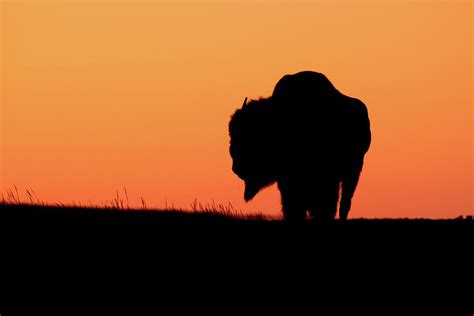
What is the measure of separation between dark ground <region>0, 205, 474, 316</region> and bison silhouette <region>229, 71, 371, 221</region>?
10.2 ft

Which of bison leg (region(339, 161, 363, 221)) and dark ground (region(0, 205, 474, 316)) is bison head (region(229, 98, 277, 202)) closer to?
bison leg (region(339, 161, 363, 221))

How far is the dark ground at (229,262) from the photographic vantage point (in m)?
7.68

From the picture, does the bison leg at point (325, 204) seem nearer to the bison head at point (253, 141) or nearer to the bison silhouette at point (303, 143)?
the bison silhouette at point (303, 143)

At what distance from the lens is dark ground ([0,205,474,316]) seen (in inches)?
302

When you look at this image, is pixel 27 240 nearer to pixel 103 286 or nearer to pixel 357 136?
pixel 103 286

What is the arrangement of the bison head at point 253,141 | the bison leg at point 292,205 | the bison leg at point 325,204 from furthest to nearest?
the bison head at point 253,141, the bison leg at point 325,204, the bison leg at point 292,205

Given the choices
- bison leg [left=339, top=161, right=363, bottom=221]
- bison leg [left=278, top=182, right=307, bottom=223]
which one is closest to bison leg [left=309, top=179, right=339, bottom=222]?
bison leg [left=278, top=182, right=307, bottom=223]

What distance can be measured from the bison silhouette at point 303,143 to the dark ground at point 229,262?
10.2 feet

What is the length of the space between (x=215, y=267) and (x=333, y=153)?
18.8 feet

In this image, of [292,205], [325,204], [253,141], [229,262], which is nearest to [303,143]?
[253,141]

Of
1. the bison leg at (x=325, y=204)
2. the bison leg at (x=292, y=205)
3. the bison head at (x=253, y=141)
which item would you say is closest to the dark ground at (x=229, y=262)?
the bison leg at (x=292, y=205)

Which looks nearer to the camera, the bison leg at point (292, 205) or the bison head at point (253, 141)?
the bison leg at point (292, 205)

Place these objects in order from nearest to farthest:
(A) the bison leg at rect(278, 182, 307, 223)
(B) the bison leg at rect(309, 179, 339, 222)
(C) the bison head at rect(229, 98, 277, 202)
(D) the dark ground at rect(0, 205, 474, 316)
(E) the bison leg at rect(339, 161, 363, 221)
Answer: (D) the dark ground at rect(0, 205, 474, 316)
(A) the bison leg at rect(278, 182, 307, 223)
(B) the bison leg at rect(309, 179, 339, 222)
(C) the bison head at rect(229, 98, 277, 202)
(E) the bison leg at rect(339, 161, 363, 221)

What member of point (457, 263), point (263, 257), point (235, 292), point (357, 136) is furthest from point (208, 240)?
point (357, 136)
